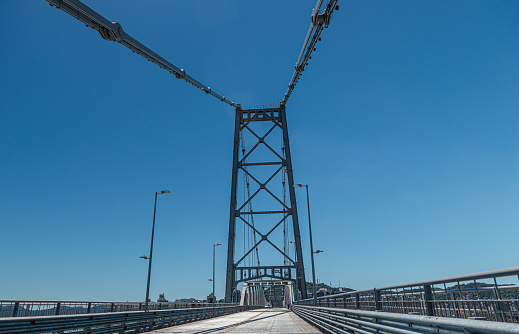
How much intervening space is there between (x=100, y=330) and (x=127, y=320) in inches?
86.2

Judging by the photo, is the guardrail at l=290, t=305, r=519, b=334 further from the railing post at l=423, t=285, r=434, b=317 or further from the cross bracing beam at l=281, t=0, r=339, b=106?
the cross bracing beam at l=281, t=0, r=339, b=106

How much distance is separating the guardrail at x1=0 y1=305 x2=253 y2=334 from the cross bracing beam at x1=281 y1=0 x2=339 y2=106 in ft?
75.4

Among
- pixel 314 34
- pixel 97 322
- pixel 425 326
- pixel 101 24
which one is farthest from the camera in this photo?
pixel 314 34

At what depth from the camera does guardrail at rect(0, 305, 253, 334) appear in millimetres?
7949

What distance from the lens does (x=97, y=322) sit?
11.1m

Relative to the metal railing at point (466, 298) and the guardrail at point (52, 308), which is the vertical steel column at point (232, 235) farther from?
the metal railing at point (466, 298)

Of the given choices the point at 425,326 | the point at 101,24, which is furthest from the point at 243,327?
the point at 101,24

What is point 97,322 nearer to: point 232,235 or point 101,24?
point 101,24

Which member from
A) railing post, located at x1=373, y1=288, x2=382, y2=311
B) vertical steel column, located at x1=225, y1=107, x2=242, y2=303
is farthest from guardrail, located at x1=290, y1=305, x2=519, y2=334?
vertical steel column, located at x1=225, y1=107, x2=242, y2=303

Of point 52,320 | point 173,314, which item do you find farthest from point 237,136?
point 52,320

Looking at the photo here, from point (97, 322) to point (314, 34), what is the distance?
33543mm

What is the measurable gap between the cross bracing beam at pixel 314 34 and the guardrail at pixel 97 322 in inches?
904

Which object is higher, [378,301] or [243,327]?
[378,301]

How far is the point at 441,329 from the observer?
3.84m
